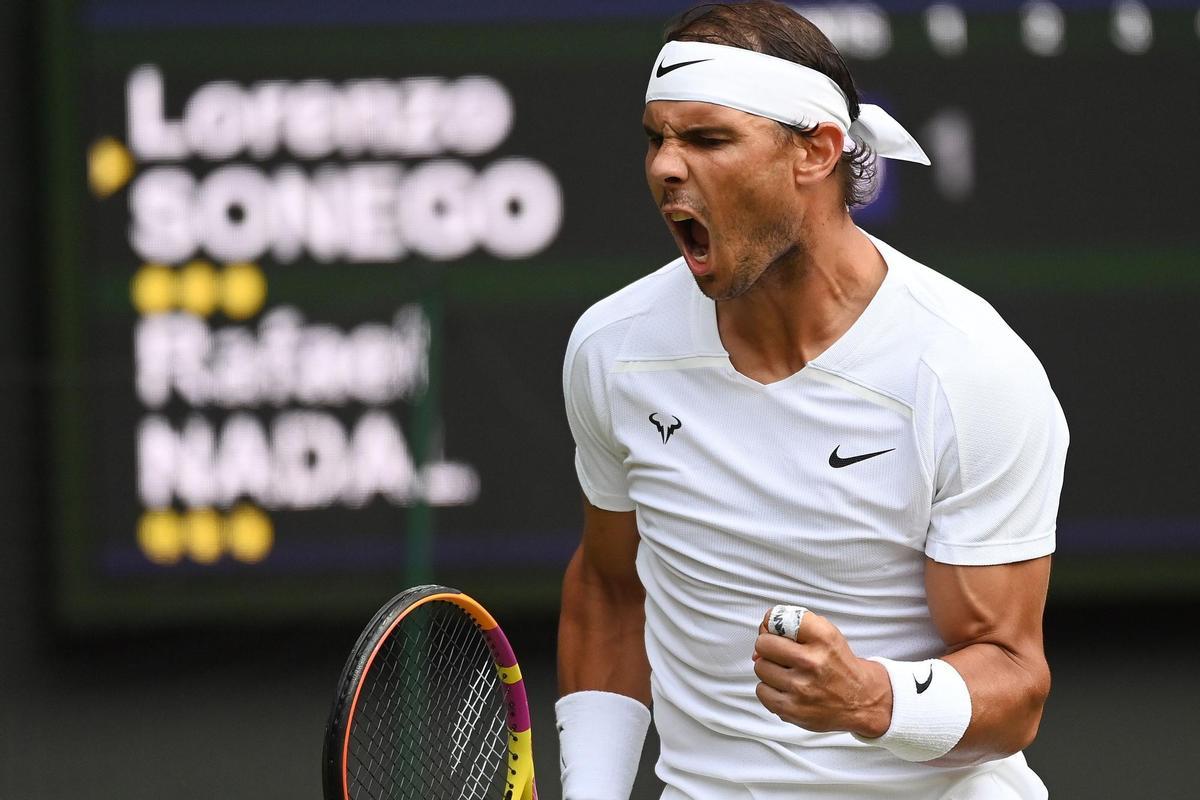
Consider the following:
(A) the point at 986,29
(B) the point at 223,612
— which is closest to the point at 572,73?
(A) the point at 986,29

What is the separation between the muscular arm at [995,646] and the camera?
7.00ft

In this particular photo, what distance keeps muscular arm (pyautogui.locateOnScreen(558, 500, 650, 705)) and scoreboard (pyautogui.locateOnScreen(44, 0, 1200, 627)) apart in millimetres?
2532

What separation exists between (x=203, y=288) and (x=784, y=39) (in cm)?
308

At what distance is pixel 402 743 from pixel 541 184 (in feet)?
7.54

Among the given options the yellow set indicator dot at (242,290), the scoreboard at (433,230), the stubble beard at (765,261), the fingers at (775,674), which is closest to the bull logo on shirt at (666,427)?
the stubble beard at (765,261)

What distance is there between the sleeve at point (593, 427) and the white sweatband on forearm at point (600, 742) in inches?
9.8

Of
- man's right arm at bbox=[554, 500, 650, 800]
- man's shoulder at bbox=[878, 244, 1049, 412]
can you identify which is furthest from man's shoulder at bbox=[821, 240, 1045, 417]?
man's right arm at bbox=[554, 500, 650, 800]

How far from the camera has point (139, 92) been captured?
5.09 m

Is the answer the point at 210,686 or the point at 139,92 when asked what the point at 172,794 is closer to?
the point at 210,686

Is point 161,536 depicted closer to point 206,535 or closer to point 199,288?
point 206,535

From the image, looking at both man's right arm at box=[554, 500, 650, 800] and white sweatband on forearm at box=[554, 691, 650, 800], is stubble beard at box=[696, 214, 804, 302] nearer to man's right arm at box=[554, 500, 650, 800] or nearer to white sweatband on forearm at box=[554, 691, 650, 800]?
man's right arm at box=[554, 500, 650, 800]

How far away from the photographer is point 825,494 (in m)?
2.22

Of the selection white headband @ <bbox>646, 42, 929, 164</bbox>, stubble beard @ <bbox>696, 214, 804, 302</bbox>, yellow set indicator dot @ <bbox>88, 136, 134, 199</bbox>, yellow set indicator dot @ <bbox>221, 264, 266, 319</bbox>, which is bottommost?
yellow set indicator dot @ <bbox>221, 264, 266, 319</bbox>

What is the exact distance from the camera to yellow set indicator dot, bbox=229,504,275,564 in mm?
5176
